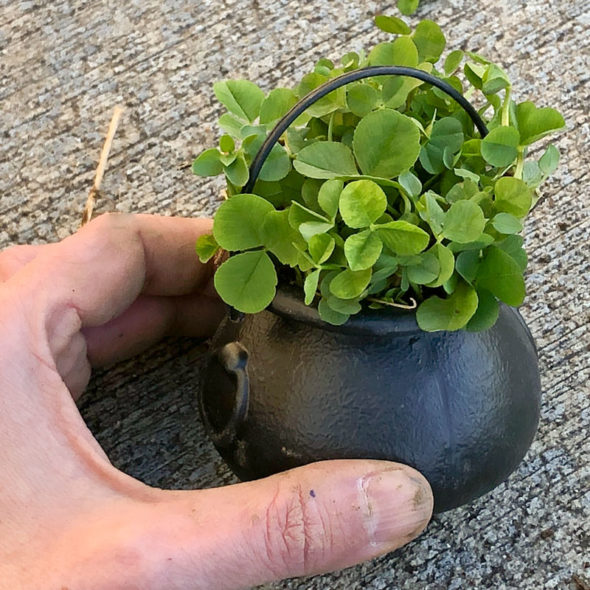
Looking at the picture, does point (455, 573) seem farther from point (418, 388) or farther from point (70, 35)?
point (70, 35)

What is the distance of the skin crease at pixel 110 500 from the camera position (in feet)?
2.51

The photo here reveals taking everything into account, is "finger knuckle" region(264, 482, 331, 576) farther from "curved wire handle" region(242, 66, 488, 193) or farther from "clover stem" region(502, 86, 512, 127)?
"clover stem" region(502, 86, 512, 127)

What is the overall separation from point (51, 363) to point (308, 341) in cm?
32

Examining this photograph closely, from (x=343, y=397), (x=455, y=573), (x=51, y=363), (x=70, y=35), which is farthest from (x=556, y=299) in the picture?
(x=70, y=35)

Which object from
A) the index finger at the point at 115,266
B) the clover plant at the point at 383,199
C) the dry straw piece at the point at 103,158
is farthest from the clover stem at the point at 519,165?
the dry straw piece at the point at 103,158

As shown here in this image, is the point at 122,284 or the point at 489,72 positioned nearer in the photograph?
the point at 489,72

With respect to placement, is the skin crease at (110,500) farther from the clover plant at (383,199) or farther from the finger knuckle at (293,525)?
the clover plant at (383,199)

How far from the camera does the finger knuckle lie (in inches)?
30.0

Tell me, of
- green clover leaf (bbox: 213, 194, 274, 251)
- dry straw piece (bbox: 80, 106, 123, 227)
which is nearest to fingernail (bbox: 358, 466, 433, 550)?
green clover leaf (bbox: 213, 194, 274, 251)

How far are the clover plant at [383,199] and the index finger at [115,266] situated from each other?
22 centimetres

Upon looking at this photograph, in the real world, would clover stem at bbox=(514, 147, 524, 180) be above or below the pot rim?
above

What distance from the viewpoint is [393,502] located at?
76cm

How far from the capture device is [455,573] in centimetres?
114

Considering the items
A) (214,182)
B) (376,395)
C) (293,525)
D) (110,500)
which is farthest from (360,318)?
(214,182)
